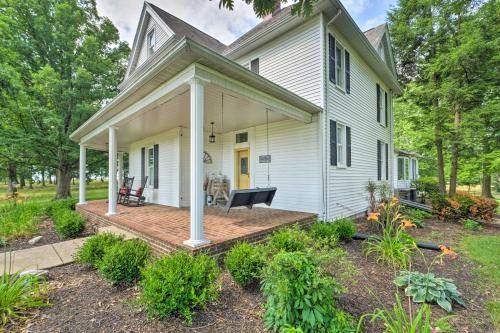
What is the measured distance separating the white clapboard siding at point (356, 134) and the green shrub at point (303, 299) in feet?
15.3

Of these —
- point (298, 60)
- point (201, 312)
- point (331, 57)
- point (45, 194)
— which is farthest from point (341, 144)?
point (45, 194)

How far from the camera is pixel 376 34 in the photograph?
1028 cm

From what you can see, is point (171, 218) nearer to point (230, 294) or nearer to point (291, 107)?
point (230, 294)

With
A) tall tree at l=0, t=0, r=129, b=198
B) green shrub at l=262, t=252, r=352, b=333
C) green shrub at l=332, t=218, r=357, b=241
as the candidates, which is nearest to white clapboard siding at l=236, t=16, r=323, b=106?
green shrub at l=332, t=218, r=357, b=241

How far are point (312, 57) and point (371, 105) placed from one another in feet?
14.8

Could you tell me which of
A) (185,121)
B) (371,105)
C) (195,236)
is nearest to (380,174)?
(371,105)

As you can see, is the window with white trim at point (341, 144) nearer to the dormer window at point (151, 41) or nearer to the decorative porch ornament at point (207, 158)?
the decorative porch ornament at point (207, 158)

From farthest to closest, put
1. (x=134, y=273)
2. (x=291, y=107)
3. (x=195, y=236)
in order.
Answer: (x=291, y=107) → (x=195, y=236) → (x=134, y=273)

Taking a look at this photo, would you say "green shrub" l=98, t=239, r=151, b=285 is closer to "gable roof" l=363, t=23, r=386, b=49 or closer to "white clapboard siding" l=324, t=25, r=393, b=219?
"white clapboard siding" l=324, t=25, r=393, b=219

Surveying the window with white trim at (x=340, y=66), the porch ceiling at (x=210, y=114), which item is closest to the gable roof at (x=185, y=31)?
the porch ceiling at (x=210, y=114)

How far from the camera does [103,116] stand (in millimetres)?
6891

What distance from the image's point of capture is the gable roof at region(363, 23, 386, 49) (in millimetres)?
10000

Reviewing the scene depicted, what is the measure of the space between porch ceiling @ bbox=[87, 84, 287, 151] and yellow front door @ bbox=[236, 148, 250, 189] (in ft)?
3.16

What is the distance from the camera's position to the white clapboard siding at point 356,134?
23.0ft
